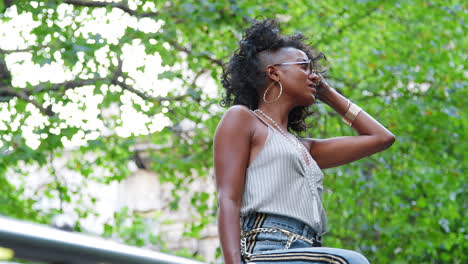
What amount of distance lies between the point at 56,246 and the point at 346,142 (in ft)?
7.48

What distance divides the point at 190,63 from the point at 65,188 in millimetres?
2064

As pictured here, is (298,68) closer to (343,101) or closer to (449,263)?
(343,101)

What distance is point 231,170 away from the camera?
8.26ft

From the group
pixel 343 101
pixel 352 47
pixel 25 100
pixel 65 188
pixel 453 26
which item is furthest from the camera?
pixel 352 47

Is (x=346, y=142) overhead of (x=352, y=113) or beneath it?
beneath

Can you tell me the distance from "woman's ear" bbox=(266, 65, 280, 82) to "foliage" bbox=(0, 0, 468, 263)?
15.6ft

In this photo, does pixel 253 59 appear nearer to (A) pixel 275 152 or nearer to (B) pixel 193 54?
(A) pixel 275 152

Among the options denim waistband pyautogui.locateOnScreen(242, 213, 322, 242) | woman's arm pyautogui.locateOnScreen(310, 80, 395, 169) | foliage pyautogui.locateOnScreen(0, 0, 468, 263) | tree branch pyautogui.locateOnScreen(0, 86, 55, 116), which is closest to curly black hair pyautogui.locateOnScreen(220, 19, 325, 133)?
woman's arm pyautogui.locateOnScreen(310, 80, 395, 169)

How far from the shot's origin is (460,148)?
31.8 ft

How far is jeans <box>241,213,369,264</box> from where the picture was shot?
2197mm

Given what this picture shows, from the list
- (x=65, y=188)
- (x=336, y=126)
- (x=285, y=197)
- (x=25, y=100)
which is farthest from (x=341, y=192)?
(x=285, y=197)

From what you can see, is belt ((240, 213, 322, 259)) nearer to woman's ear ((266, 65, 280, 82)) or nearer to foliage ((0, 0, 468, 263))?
woman's ear ((266, 65, 280, 82))

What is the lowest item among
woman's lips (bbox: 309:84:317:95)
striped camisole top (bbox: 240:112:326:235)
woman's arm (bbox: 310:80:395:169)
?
striped camisole top (bbox: 240:112:326:235)

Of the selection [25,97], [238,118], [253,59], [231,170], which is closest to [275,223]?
[231,170]
